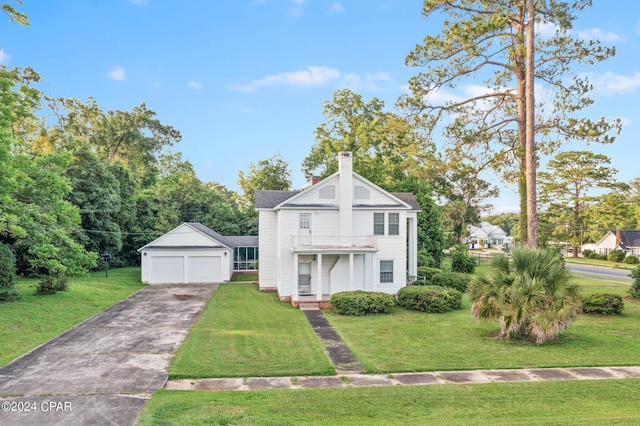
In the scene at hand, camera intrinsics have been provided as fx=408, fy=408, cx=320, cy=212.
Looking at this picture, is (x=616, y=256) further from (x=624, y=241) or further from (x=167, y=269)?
(x=167, y=269)

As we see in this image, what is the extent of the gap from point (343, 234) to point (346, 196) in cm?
194

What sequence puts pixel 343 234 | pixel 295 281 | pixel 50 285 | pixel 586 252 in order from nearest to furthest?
pixel 50 285 < pixel 295 281 < pixel 343 234 < pixel 586 252

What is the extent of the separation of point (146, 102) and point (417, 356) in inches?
1775

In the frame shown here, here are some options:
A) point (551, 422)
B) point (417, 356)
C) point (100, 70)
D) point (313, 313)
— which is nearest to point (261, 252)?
point (313, 313)

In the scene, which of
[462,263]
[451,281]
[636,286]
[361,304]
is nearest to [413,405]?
[361,304]

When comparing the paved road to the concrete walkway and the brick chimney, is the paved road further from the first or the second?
the concrete walkway

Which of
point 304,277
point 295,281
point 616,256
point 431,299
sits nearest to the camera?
point 431,299

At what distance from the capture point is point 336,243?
20.8 meters

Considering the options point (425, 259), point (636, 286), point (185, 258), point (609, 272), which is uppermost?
point (185, 258)

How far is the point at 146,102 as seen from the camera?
Result: 46.5 metres

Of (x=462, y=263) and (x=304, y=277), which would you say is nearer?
(x=304, y=277)

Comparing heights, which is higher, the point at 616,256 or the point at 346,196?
the point at 346,196

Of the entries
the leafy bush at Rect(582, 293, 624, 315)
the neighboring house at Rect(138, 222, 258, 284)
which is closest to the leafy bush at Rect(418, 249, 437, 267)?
the leafy bush at Rect(582, 293, 624, 315)

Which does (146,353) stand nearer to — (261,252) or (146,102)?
(261,252)
